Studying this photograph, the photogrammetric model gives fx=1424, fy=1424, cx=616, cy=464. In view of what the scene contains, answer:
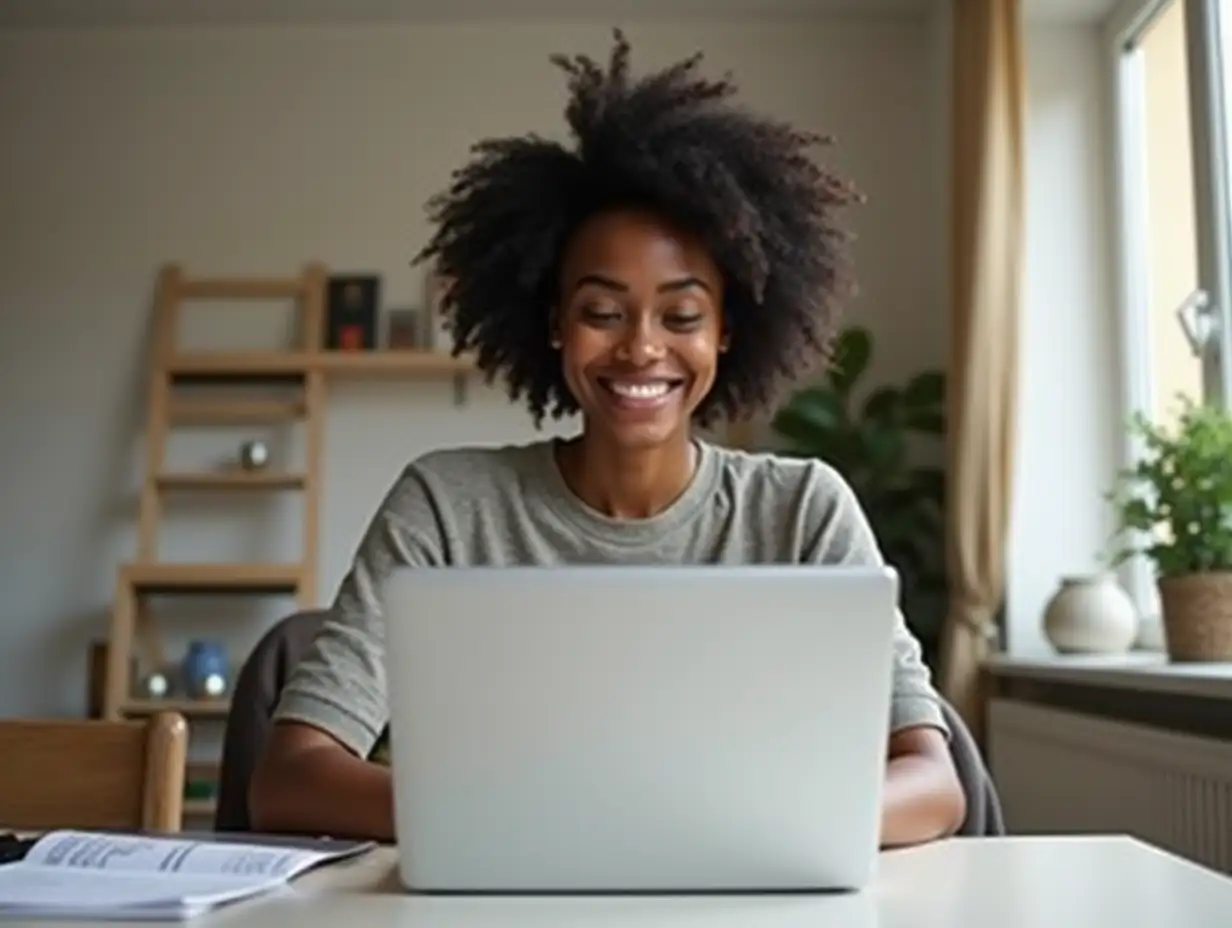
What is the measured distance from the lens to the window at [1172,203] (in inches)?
93.0

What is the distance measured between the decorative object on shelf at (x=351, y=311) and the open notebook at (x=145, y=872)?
2.71m

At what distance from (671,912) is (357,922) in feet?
0.48

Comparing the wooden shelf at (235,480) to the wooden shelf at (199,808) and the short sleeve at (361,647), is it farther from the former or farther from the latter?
the short sleeve at (361,647)

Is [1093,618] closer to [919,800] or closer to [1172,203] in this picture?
[1172,203]

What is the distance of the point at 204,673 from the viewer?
3303 mm

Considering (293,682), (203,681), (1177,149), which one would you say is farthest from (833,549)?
(203,681)

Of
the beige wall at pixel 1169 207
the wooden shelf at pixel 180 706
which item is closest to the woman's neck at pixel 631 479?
the beige wall at pixel 1169 207

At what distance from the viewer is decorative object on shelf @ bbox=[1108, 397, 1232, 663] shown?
1.96 m

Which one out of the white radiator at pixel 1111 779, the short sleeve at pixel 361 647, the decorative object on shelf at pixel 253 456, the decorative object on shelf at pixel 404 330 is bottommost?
the white radiator at pixel 1111 779

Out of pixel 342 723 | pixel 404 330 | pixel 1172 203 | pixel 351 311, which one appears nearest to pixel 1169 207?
pixel 1172 203

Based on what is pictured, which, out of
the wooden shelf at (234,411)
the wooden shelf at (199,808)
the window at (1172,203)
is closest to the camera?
the window at (1172,203)

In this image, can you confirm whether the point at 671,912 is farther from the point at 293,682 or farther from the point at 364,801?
the point at 293,682

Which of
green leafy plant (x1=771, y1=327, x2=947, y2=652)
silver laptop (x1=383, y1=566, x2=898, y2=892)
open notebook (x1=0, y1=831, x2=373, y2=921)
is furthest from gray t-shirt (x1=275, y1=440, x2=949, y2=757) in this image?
green leafy plant (x1=771, y1=327, x2=947, y2=652)

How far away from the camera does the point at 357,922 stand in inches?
25.8
